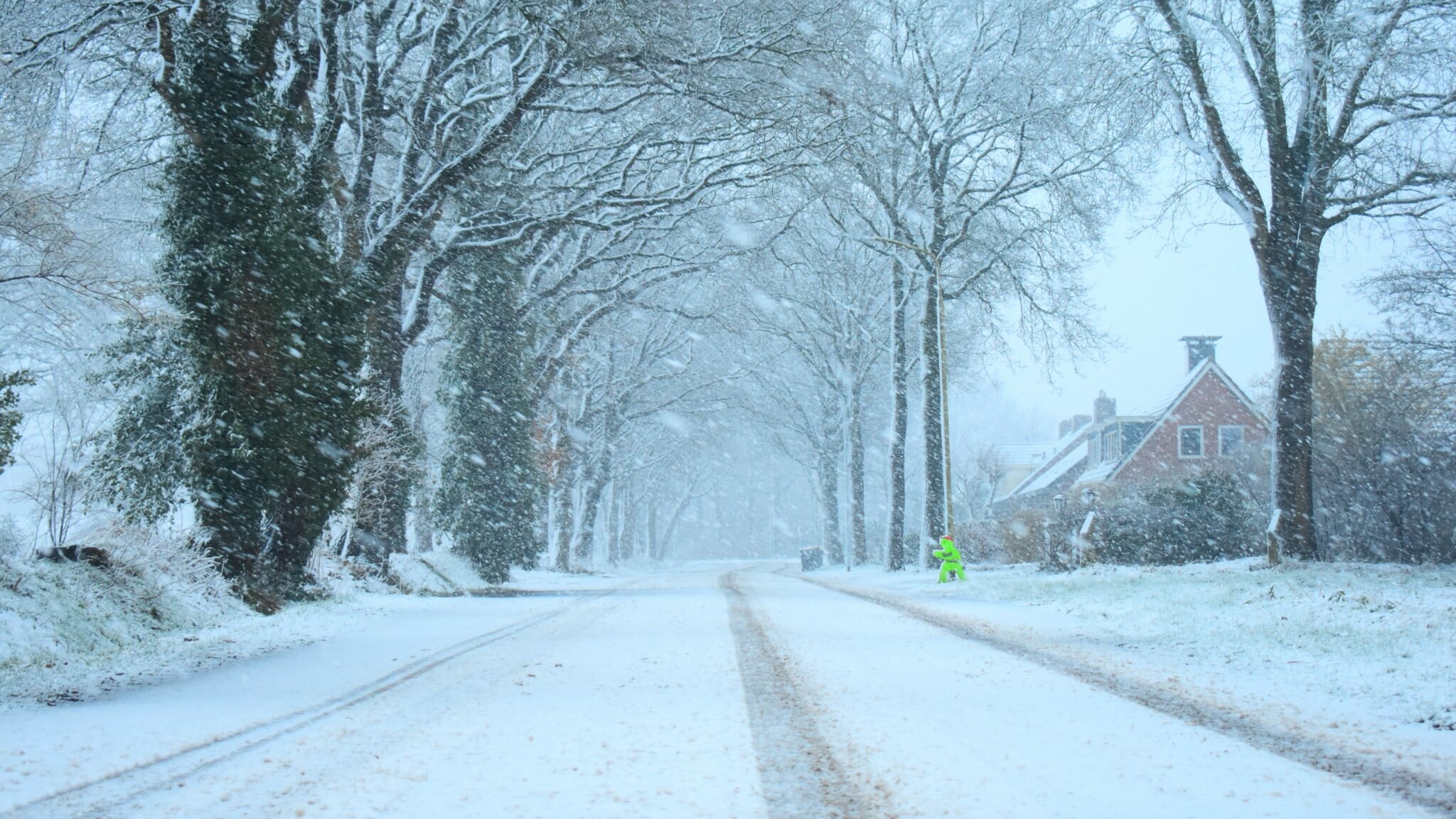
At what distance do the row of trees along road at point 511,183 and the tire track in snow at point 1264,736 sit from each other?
8890 millimetres

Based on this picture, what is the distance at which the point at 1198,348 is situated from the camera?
4353 cm

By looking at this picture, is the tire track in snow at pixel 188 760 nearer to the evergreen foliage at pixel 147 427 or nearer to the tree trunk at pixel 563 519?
the evergreen foliage at pixel 147 427

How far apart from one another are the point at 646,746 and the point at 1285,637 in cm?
633

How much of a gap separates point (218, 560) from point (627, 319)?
24278mm

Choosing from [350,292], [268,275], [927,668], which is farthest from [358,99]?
[927,668]

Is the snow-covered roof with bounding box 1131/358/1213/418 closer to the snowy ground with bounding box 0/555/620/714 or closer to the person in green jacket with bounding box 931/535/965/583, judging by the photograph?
the person in green jacket with bounding box 931/535/965/583

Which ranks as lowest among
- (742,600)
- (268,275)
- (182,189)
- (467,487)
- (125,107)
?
(742,600)

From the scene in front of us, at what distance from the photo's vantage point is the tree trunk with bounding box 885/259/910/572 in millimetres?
28609

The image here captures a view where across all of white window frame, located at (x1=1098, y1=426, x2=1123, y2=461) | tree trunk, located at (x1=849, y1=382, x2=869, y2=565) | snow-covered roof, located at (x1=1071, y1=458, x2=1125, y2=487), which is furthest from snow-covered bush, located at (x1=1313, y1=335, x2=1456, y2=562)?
white window frame, located at (x1=1098, y1=426, x2=1123, y2=461)

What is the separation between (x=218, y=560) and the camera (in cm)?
1093

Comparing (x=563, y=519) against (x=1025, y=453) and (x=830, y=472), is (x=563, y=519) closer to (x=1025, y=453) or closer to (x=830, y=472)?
(x=830, y=472)

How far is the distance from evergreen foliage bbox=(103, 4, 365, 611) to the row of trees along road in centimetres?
4

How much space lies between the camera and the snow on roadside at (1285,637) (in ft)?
16.7

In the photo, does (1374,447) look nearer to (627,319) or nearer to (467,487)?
(467,487)
